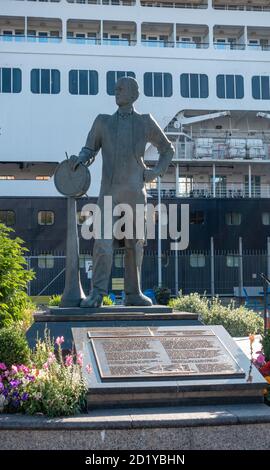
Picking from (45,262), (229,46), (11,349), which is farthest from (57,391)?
(229,46)

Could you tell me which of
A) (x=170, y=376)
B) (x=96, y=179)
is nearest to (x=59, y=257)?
(x=96, y=179)

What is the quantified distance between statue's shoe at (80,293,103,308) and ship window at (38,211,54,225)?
16.4m

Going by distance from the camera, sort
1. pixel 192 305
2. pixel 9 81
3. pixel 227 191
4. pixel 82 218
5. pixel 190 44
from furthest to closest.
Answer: pixel 190 44
pixel 227 191
pixel 9 81
pixel 82 218
pixel 192 305

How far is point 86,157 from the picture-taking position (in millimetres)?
7715

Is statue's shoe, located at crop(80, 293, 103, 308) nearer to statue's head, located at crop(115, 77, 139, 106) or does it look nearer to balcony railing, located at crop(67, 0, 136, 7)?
statue's head, located at crop(115, 77, 139, 106)

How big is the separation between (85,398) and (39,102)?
70.0 ft

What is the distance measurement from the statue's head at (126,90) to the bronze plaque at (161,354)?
2813 millimetres

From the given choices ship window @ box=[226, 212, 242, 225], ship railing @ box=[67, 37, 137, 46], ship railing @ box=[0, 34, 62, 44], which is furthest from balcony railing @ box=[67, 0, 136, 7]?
ship window @ box=[226, 212, 242, 225]

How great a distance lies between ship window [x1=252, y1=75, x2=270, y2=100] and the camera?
1055 inches

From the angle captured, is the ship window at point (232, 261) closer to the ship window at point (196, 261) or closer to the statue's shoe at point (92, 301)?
the ship window at point (196, 261)

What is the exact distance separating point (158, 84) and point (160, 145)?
1878 cm

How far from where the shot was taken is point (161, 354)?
5797 mm

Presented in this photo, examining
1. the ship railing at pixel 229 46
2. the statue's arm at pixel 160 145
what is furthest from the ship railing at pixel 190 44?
the statue's arm at pixel 160 145

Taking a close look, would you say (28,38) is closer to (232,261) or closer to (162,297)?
(232,261)
